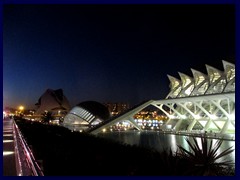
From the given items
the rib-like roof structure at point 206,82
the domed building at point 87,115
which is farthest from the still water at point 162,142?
the domed building at point 87,115

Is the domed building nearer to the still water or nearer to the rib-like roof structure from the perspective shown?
the rib-like roof structure

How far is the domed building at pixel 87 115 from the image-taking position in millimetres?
43750

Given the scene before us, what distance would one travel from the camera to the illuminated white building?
32.5 meters

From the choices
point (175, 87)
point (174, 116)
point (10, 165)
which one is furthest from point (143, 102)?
point (10, 165)

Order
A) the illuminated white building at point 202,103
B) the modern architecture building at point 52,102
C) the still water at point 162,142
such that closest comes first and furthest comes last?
the still water at point 162,142 < the illuminated white building at point 202,103 < the modern architecture building at point 52,102

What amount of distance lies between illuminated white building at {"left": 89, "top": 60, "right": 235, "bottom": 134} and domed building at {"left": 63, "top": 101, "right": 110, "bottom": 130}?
6759 millimetres

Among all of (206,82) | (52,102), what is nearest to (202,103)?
(206,82)

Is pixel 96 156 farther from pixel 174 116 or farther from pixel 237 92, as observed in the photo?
pixel 174 116

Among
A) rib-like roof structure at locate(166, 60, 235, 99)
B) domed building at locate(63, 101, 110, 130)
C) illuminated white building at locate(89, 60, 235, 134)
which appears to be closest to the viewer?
illuminated white building at locate(89, 60, 235, 134)

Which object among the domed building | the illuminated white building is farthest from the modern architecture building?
the illuminated white building

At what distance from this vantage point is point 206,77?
39812 millimetres

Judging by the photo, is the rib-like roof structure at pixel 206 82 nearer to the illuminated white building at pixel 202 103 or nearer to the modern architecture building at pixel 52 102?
the illuminated white building at pixel 202 103

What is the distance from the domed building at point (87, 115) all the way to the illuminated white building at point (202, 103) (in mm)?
6759

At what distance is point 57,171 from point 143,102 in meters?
30.8
